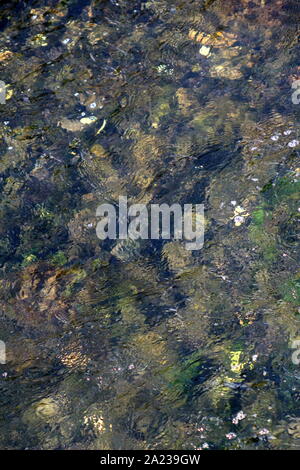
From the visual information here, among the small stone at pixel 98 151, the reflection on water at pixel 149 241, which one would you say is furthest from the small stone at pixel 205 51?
the small stone at pixel 98 151

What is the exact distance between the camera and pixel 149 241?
4.41 meters

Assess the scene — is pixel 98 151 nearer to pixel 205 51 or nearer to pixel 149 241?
pixel 149 241

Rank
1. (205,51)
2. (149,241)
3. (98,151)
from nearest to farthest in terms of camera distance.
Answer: (149,241)
(98,151)
(205,51)

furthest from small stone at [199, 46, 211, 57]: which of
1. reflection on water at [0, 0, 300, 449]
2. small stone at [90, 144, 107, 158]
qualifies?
small stone at [90, 144, 107, 158]

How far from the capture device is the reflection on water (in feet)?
12.2

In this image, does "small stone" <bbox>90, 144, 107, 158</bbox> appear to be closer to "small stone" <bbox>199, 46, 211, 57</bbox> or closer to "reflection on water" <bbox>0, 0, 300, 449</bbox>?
"reflection on water" <bbox>0, 0, 300, 449</bbox>

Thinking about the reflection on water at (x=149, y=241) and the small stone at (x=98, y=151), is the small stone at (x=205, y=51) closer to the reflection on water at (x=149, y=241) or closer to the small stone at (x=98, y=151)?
the reflection on water at (x=149, y=241)

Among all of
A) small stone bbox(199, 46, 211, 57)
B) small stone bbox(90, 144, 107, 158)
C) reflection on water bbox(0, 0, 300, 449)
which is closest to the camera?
reflection on water bbox(0, 0, 300, 449)

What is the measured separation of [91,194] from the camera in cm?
465

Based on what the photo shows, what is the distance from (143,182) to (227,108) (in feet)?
3.80

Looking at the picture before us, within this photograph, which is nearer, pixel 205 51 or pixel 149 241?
pixel 149 241

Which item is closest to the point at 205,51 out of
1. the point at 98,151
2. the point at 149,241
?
the point at 98,151

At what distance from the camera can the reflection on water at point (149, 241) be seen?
12.2 ft
